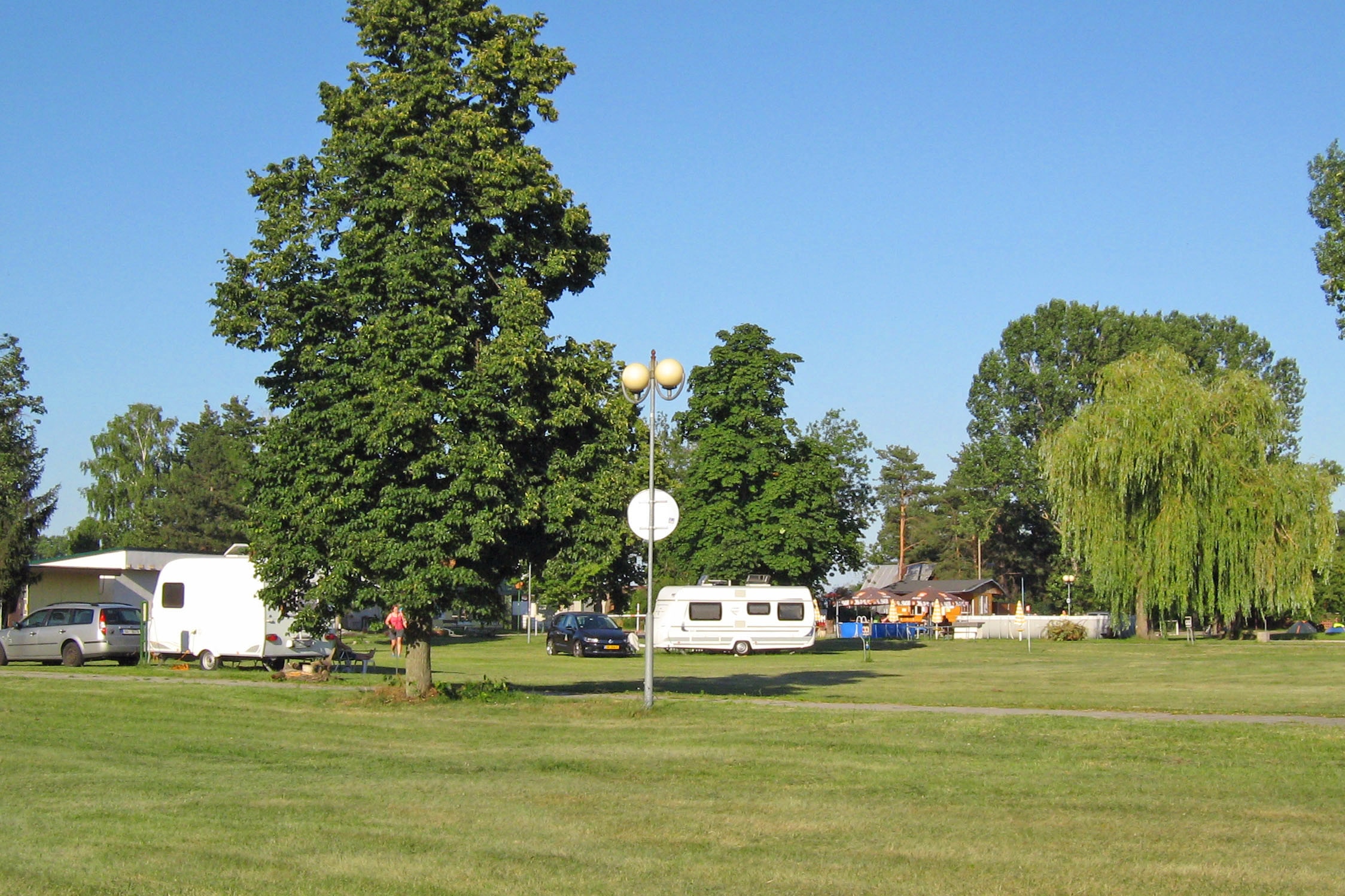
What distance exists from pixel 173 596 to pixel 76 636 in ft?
7.89

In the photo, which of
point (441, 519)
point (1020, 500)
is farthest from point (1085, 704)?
point (1020, 500)

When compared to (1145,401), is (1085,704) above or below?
below

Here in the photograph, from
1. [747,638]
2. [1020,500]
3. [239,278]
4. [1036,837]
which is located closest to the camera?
[1036,837]

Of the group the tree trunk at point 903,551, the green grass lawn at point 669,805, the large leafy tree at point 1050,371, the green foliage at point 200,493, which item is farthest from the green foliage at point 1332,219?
the tree trunk at point 903,551

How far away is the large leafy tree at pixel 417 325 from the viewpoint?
1875 cm

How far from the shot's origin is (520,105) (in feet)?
68.3

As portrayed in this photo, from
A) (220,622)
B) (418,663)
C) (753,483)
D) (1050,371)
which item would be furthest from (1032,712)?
(1050,371)

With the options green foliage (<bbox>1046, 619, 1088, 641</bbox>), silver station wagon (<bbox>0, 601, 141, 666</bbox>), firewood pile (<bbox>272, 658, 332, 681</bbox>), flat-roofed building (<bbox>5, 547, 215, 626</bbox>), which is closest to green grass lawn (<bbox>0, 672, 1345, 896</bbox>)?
firewood pile (<bbox>272, 658, 332, 681</bbox>)

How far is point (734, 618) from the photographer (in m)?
48.2

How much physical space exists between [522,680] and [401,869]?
68.8 ft

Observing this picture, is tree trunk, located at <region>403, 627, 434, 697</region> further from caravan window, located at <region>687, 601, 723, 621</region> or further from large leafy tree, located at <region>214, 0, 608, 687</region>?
caravan window, located at <region>687, 601, 723, 621</region>

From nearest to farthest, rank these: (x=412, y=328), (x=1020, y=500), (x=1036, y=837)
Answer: (x=1036, y=837) < (x=412, y=328) < (x=1020, y=500)

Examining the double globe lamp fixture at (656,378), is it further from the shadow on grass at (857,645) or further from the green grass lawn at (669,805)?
the shadow on grass at (857,645)

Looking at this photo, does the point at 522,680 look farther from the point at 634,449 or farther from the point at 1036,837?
the point at 1036,837
